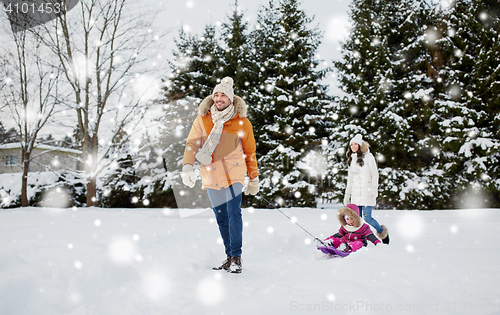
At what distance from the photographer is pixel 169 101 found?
9352mm

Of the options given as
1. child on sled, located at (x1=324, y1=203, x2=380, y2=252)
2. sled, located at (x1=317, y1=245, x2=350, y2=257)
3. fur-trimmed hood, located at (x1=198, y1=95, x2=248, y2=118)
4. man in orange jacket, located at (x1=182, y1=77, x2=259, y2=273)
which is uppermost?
fur-trimmed hood, located at (x1=198, y1=95, x2=248, y2=118)

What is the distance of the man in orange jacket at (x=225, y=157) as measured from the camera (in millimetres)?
2588

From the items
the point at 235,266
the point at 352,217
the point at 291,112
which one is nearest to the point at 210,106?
the point at 235,266

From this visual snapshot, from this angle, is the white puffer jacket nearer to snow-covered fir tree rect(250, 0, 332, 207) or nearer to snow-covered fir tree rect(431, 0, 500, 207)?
snow-covered fir tree rect(250, 0, 332, 207)

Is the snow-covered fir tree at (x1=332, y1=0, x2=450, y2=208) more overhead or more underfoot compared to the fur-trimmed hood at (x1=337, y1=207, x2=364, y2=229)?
more overhead

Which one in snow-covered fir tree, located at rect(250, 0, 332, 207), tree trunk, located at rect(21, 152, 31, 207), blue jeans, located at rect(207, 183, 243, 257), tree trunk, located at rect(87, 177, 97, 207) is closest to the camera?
blue jeans, located at rect(207, 183, 243, 257)

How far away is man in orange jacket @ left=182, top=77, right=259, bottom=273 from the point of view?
102 inches

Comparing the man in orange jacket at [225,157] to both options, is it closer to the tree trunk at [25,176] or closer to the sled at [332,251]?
the sled at [332,251]

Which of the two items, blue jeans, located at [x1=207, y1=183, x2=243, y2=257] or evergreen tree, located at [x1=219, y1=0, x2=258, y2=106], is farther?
evergreen tree, located at [x1=219, y1=0, x2=258, y2=106]

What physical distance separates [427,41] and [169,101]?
1070 centimetres

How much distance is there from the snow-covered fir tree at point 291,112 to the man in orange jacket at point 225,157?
27.2 ft

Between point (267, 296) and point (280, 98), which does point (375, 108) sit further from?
point (267, 296)

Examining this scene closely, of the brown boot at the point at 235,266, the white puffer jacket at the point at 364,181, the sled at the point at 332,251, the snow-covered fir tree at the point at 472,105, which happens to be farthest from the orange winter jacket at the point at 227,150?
the snow-covered fir tree at the point at 472,105

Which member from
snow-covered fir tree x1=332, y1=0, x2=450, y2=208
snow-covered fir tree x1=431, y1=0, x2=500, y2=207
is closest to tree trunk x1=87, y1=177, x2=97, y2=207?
snow-covered fir tree x1=332, y1=0, x2=450, y2=208
